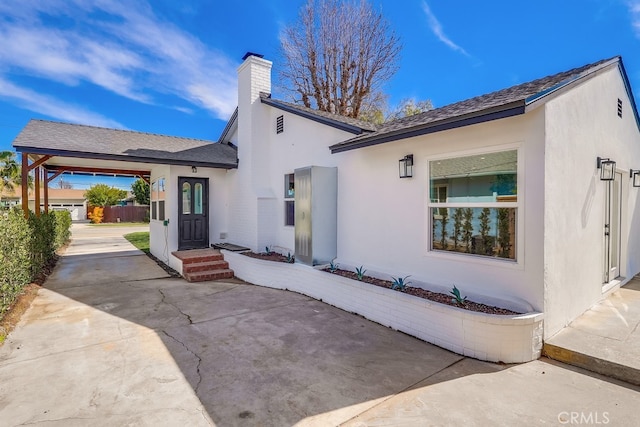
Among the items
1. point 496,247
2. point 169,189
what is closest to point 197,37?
point 169,189

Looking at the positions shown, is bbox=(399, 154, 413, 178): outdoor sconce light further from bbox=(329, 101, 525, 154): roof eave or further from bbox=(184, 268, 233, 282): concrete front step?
bbox=(184, 268, 233, 282): concrete front step

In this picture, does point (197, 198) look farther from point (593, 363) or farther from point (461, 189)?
point (593, 363)

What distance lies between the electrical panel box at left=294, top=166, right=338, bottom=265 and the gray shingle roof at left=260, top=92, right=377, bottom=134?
1.06 meters

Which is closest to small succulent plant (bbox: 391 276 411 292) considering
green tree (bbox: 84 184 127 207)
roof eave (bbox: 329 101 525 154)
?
roof eave (bbox: 329 101 525 154)

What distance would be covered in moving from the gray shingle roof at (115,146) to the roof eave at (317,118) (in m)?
2.36

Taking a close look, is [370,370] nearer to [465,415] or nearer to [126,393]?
[465,415]

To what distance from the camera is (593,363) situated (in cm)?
372

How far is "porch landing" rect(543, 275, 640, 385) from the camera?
358 cm

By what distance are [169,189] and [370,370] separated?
29.4 feet

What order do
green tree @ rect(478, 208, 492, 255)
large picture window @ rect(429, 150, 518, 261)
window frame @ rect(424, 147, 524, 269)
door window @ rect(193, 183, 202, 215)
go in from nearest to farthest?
window frame @ rect(424, 147, 524, 269)
large picture window @ rect(429, 150, 518, 261)
green tree @ rect(478, 208, 492, 255)
door window @ rect(193, 183, 202, 215)

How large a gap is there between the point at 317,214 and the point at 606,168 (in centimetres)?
568

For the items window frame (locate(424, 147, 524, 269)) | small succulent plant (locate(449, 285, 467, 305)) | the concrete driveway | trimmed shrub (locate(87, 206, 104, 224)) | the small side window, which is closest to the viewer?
the concrete driveway

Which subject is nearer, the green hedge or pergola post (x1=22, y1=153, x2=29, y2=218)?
the green hedge

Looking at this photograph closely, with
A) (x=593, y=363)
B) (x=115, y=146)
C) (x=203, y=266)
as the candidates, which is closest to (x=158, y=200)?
(x=115, y=146)
